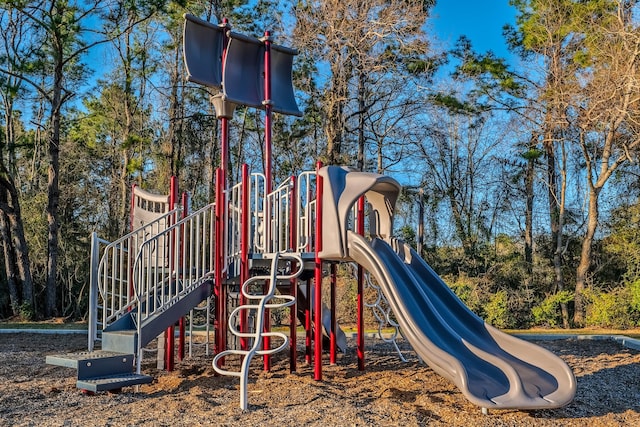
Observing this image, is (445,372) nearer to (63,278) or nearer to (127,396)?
(127,396)

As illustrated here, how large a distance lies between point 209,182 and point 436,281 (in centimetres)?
1502

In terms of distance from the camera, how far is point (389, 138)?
18.7 meters

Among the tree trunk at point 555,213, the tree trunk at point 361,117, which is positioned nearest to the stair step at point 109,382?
the tree trunk at point 361,117

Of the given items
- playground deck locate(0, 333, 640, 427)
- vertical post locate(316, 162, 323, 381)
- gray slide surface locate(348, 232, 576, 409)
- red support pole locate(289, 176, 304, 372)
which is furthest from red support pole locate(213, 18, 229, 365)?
gray slide surface locate(348, 232, 576, 409)

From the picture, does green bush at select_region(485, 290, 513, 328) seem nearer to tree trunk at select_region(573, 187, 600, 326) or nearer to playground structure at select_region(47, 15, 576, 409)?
tree trunk at select_region(573, 187, 600, 326)

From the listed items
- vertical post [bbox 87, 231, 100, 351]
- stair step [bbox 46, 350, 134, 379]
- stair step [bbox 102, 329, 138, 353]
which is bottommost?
stair step [bbox 46, 350, 134, 379]

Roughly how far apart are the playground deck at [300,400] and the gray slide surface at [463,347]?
23 cm

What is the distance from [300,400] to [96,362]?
182cm

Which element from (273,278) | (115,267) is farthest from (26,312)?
(273,278)

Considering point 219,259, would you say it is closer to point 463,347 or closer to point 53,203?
point 463,347

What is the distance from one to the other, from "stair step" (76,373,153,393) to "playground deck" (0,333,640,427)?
0.40 feet

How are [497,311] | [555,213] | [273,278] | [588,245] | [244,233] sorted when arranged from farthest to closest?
[555,213]
[588,245]
[497,311]
[244,233]
[273,278]

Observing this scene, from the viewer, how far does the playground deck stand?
4.45m

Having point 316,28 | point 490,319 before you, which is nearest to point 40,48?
point 316,28
